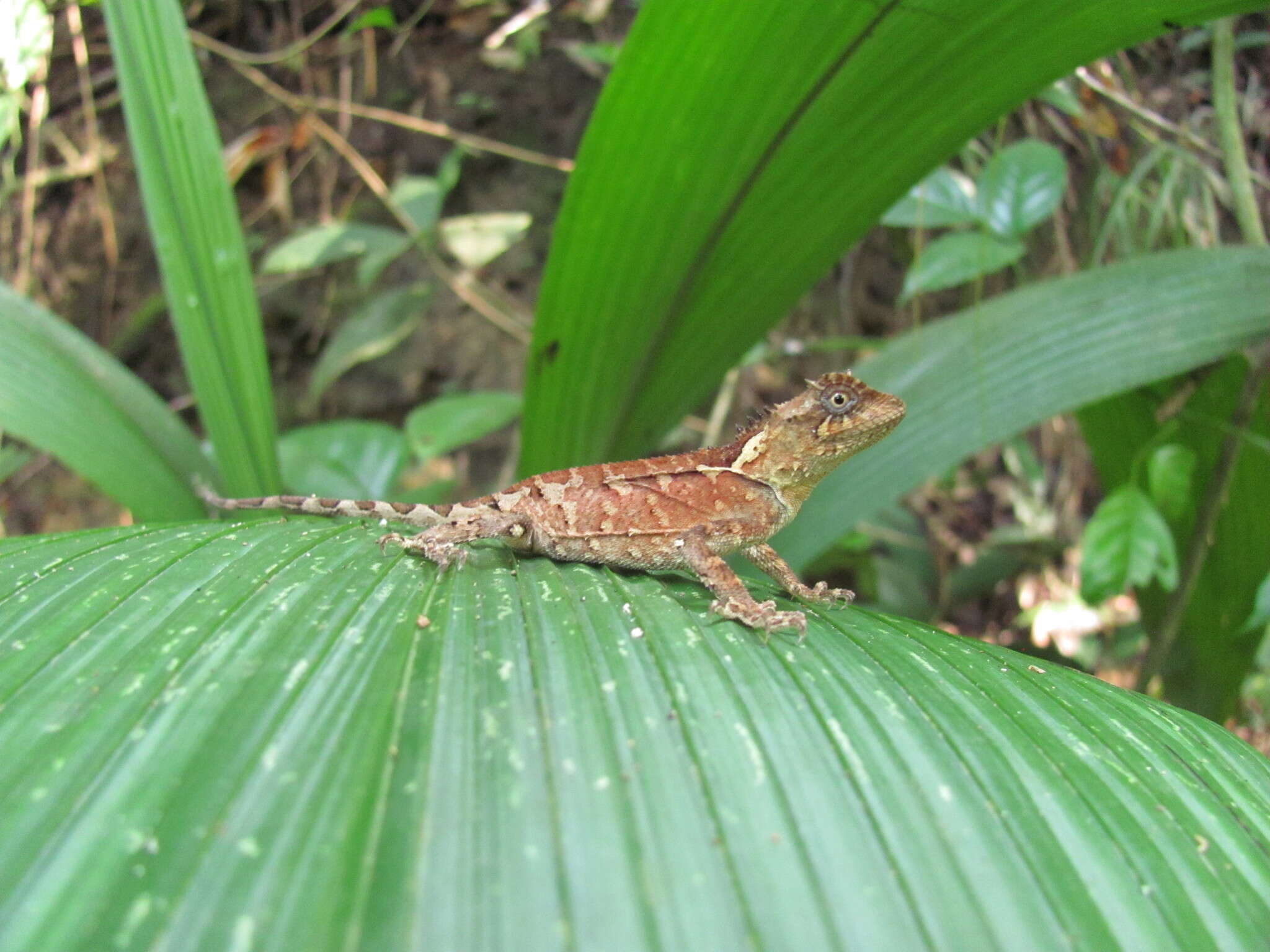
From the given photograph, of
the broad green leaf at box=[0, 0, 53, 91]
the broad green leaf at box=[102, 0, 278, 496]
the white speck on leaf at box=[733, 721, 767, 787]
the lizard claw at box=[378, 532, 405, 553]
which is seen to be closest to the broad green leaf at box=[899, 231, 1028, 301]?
the lizard claw at box=[378, 532, 405, 553]

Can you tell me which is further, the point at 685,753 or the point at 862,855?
the point at 685,753

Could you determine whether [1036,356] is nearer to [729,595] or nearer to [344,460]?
[729,595]

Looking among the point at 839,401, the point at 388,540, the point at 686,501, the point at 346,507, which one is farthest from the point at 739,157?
the point at 346,507

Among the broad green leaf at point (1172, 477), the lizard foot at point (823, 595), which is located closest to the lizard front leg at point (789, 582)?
the lizard foot at point (823, 595)

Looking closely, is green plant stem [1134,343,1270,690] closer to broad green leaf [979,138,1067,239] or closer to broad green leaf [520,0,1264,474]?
broad green leaf [979,138,1067,239]

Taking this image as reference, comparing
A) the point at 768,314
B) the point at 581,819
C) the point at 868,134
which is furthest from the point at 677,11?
the point at 581,819

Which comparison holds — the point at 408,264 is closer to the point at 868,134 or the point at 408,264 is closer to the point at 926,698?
the point at 868,134
